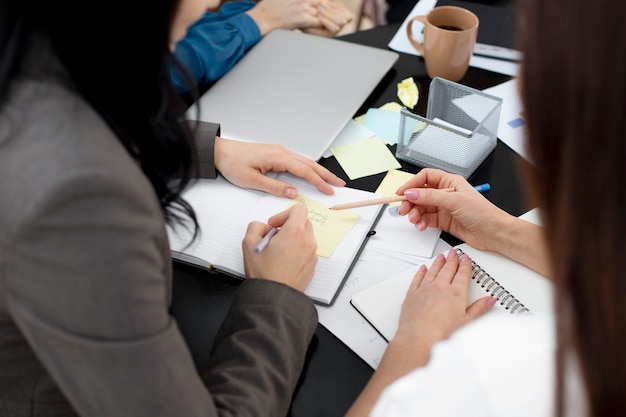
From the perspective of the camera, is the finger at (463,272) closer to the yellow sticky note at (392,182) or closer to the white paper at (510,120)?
the yellow sticky note at (392,182)

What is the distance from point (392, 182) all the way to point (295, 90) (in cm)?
30

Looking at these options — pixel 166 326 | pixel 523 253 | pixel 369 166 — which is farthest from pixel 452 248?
pixel 166 326

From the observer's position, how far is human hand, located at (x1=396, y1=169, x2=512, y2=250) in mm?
970

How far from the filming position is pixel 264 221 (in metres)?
1.04

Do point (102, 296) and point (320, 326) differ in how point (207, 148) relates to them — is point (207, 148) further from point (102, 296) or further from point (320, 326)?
point (102, 296)

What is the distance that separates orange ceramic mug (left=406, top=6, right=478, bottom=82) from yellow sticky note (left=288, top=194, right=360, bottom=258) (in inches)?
17.6

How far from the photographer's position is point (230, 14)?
1.55m

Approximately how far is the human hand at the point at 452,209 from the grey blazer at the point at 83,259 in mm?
472

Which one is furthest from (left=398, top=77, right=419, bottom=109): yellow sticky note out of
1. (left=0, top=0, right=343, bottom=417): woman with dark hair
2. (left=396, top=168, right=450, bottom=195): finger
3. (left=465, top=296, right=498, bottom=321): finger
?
(left=0, top=0, right=343, bottom=417): woman with dark hair

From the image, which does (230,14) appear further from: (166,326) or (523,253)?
(166,326)

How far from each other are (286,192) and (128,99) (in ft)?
1.50

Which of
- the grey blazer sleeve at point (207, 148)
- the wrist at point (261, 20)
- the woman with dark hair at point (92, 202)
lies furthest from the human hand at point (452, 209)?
the wrist at point (261, 20)

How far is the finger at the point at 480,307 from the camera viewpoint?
0.88 m

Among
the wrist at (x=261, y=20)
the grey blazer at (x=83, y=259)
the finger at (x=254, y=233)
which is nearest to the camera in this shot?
the grey blazer at (x=83, y=259)
